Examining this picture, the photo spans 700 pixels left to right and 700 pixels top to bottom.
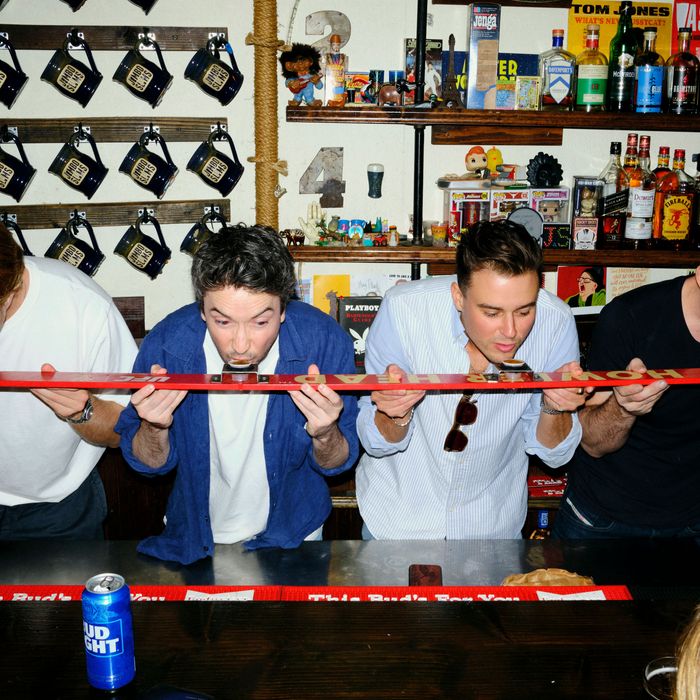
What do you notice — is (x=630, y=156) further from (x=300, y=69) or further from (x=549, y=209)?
(x=300, y=69)

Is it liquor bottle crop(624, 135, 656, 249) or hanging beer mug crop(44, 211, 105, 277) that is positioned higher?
liquor bottle crop(624, 135, 656, 249)

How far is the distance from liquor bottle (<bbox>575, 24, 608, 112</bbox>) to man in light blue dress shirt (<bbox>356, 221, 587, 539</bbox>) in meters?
1.44

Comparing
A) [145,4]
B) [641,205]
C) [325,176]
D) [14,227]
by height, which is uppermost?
[145,4]

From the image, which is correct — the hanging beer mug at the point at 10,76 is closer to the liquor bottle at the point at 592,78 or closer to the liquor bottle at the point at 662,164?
the liquor bottle at the point at 592,78

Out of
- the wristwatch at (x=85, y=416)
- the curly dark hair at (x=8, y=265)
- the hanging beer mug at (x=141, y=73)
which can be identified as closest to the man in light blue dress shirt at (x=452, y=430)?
the wristwatch at (x=85, y=416)

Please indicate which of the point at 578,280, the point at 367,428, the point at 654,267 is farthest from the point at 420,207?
the point at 367,428

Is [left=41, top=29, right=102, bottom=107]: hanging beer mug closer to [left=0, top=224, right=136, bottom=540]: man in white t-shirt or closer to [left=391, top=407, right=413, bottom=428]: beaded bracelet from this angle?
[left=0, top=224, right=136, bottom=540]: man in white t-shirt

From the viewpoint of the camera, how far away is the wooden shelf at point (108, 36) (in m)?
3.34

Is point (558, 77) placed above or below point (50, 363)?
above

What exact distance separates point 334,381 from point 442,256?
4.99ft

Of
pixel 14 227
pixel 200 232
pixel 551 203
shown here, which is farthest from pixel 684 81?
pixel 14 227

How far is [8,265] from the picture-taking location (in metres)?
2.03

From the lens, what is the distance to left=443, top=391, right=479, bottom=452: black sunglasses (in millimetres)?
2150

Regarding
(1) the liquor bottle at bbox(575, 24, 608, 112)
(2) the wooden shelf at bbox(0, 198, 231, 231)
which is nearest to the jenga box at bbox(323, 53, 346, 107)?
Answer: (2) the wooden shelf at bbox(0, 198, 231, 231)
